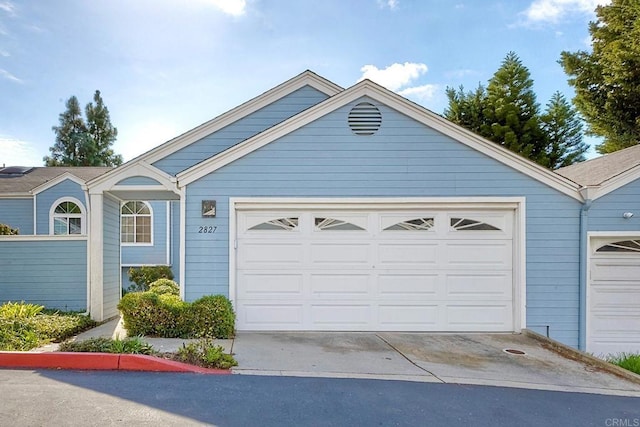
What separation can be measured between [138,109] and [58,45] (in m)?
2.92

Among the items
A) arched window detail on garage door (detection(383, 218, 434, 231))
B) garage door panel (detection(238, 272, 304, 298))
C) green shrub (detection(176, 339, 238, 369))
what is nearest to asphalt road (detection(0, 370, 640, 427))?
green shrub (detection(176, 339, 238, 369))

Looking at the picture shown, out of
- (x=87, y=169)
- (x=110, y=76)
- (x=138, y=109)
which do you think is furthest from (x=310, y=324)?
(x=87, y=169)

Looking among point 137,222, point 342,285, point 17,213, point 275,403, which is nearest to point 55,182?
point 17,213

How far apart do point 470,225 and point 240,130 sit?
5989 millimetres

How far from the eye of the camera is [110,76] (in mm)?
13742

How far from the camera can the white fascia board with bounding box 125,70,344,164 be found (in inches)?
370

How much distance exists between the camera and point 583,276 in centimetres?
724

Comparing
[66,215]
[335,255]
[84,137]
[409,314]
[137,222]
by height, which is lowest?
[409,314]

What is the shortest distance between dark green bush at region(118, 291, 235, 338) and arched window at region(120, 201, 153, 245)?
31.1ft

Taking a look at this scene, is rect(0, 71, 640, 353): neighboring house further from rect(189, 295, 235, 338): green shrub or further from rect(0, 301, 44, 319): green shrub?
rect(0, 301, 44, 319): green shrub

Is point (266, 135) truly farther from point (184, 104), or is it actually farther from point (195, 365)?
point (184, 104)

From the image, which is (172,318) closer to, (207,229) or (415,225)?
(207,229)

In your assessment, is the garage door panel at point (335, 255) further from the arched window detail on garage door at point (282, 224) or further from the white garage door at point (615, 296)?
the white garage door at point (615, 296)

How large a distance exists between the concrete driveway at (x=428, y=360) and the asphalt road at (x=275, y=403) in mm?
312
